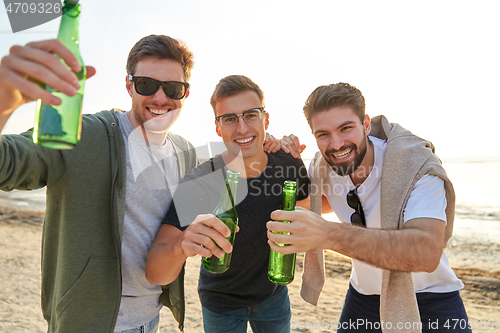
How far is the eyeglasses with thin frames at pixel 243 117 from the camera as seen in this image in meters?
2.83

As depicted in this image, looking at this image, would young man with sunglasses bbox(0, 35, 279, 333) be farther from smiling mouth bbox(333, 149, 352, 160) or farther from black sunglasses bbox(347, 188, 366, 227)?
black sunglasses bbox(347, 188, 366, 227)

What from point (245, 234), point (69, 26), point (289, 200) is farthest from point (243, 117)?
point (69, 26)

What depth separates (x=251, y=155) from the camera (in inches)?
111

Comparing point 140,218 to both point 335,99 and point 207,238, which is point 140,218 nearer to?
point 207,238

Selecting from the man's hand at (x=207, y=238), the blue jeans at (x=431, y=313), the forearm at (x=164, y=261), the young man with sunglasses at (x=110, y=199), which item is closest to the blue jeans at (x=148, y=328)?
the young man with sunglasses at (x=110, y=199)

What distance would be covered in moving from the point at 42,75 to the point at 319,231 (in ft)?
5.19

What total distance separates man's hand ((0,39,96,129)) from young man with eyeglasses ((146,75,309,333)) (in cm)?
153

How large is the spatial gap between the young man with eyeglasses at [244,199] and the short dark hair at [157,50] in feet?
1.49

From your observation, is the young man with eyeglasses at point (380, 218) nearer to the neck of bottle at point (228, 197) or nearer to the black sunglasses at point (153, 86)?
the neck of bottle at point (228, 197)

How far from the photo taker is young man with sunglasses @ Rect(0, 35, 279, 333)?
199 cm

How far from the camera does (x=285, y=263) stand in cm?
246

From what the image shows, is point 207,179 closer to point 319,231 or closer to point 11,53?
point 319,231

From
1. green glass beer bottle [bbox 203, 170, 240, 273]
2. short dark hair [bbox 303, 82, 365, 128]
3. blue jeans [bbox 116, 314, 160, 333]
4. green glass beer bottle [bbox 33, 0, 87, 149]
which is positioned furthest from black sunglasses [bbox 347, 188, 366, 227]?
green glass beer bottle [bbox 33, 0, 87, 149]

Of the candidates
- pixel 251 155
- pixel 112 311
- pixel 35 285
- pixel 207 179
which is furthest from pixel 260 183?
pixel 35 285
